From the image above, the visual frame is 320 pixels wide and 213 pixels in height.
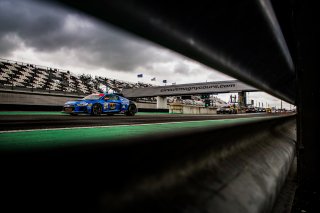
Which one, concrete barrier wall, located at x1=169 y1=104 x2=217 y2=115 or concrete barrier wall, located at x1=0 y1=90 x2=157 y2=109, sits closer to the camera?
concrete barrier wall, located at x1=0 y1=90 x2=157 y2=109

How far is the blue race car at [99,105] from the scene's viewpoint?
458 inches

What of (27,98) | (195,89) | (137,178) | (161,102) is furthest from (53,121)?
(161,102)

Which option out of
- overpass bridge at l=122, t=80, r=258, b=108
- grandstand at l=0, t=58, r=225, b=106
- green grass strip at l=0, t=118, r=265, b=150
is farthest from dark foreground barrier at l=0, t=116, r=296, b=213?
grandstand at l=0, t=58, r=225, b=106

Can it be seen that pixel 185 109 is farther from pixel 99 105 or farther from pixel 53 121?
pixel 53 121

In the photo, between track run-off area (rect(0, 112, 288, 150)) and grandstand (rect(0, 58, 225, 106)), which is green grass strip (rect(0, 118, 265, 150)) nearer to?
track run-off area (rect(0, 112, 288, 150))

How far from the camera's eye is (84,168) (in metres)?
0.64

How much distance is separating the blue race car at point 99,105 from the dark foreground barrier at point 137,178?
10.8 m

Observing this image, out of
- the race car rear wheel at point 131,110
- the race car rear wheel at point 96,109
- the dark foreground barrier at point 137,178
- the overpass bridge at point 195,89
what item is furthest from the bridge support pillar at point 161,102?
the dark foreground barrier at point 137,178

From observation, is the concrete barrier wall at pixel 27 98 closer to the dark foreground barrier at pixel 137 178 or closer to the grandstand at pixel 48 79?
the grandstand at pixel 48 79

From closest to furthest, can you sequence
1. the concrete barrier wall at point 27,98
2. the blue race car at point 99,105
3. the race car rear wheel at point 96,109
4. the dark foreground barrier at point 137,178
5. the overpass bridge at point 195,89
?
the dark foreground barrier at point 137,178 → the blue race car at point 99,105 → the race car rear wheel at point 96,109 → the concrete barrier wall at point 27,98 → the overpass bridge at point 195,89

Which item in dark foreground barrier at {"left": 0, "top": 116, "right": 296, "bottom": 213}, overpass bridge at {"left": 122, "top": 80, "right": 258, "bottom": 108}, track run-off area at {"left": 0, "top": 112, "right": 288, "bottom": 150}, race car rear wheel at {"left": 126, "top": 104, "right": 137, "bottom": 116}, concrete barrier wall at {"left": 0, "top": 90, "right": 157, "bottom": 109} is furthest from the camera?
overpass bridge at {"left": 122, "top": 80, "right": 258, "bottom": 108}

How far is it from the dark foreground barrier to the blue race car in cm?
1082

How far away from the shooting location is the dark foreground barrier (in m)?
0.55

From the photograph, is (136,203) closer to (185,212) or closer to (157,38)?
(185,212)
